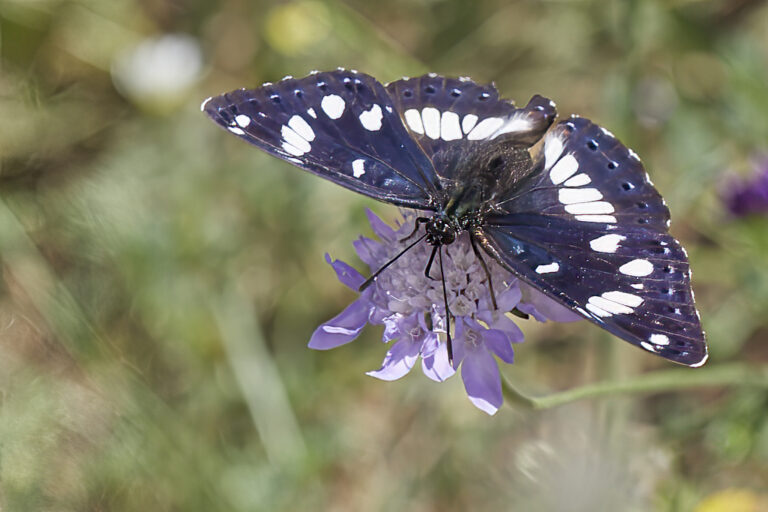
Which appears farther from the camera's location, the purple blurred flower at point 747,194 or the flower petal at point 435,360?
the purple blurred flower at point 747,194

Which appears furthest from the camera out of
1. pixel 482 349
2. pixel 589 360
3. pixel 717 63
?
pixel 717 63

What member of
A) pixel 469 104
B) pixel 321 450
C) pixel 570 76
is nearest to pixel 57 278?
pixel 321 450

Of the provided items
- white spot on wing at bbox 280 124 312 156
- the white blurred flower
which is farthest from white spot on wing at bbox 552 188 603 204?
the white blurred flower

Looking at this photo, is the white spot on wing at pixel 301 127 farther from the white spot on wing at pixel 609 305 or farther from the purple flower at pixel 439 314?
the white spot on wing at pixel 609 305

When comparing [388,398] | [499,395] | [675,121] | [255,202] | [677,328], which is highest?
[675,121]

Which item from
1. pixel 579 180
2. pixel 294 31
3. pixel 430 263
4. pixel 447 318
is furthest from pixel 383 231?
pixel 294 31

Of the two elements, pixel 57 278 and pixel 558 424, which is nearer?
pixel 558 424

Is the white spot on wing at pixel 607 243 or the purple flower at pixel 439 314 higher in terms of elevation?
the white spot on wing at pixel 607 243

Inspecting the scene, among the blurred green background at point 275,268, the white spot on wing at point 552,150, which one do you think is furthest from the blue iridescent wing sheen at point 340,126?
the blurred green background at point 275,268

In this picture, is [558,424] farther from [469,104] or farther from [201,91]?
[201,91]

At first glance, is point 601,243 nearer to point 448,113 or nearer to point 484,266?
point 484,266
